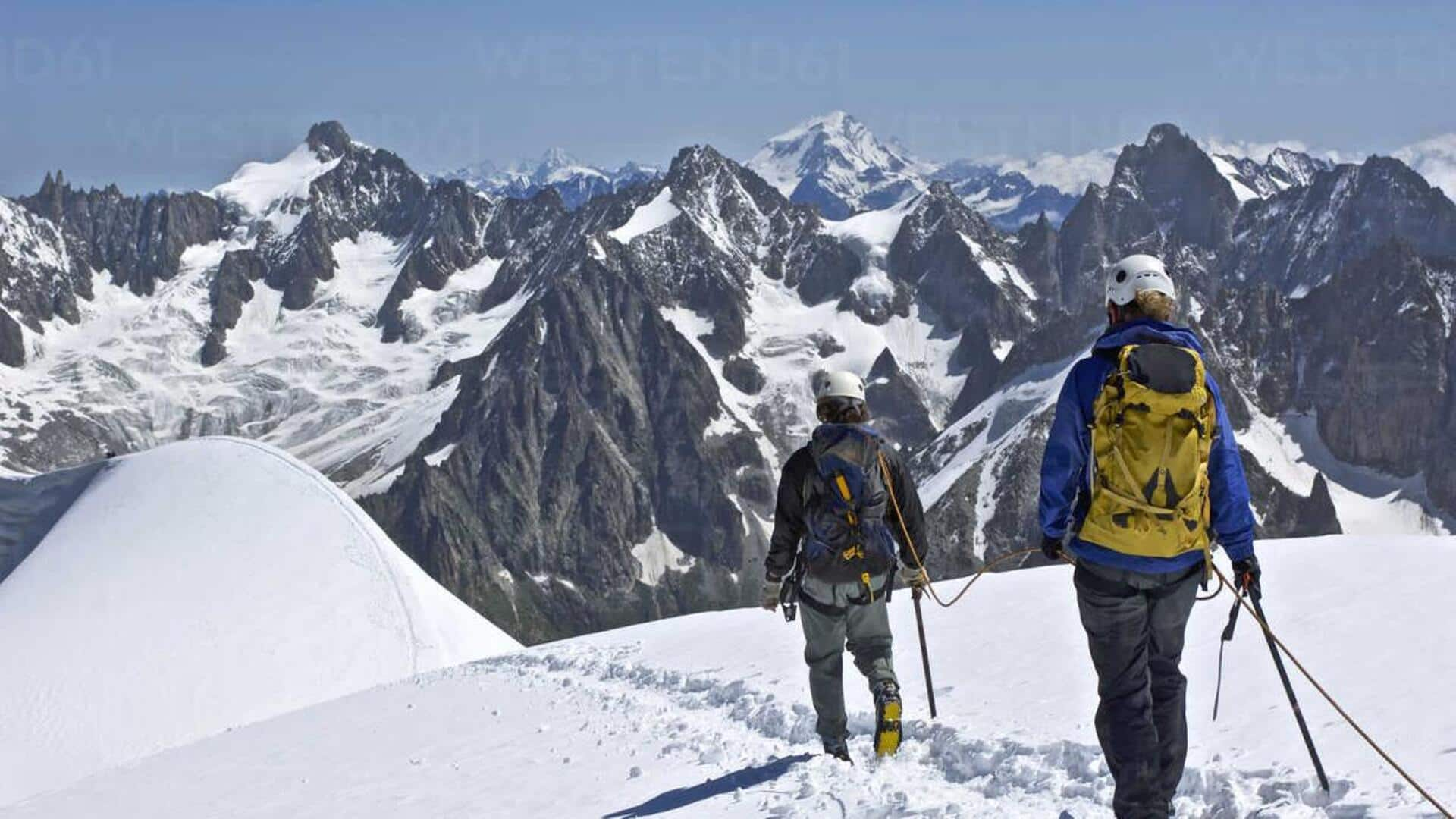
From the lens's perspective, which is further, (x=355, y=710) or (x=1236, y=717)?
(x=355, y=710)

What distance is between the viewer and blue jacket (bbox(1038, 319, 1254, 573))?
326 inches

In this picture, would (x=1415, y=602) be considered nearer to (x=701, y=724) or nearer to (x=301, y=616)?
(x=701, y=724)

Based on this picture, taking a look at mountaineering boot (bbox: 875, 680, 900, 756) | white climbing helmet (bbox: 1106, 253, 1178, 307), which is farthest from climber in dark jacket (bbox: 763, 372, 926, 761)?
white climbing helmet (bbox: 1106, 253, 1178, 307)

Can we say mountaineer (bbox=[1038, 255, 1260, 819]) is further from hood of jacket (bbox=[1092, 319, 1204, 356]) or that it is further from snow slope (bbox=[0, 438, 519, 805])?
snow slope (bbox=[0, 438, 519, 805])

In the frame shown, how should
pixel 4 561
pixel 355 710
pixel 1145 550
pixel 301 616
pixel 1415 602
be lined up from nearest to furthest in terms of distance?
pixel 1145 550, pixel 1415 602, pixel 355 710, pixel 301 616, pixel 4 561

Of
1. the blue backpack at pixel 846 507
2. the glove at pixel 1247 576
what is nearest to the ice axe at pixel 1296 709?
the glove at pixel 1247 576

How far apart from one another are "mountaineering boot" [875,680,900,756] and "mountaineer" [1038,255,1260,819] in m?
2.96

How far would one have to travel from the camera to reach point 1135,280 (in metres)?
8.72

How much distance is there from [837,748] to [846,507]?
2377 mm

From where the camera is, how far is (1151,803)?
8.41 m

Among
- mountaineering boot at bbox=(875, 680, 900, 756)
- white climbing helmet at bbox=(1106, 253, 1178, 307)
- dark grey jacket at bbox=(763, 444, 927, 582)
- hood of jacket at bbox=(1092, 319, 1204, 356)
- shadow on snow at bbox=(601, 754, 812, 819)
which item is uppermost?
white climbing helmet at bbox=(1106, 253, 1178, 307)

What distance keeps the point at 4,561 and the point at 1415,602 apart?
46693mm

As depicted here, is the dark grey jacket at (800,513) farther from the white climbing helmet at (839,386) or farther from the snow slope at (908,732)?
the snow slope at (908,732)

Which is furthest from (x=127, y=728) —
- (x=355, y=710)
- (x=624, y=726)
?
(x=624, y=726)
